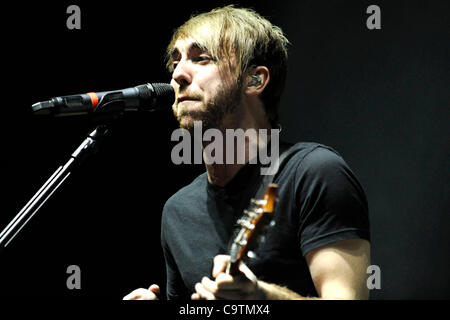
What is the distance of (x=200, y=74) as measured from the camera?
183 centimetres

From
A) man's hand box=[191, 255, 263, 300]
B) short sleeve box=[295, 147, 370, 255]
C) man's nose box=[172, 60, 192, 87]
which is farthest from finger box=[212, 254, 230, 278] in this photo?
man's nose box=[172, 60, 192, 87]

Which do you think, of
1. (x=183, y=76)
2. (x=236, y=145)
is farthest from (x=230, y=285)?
(x=183, y=76)

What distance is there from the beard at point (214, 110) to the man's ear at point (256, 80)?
0.08 metres

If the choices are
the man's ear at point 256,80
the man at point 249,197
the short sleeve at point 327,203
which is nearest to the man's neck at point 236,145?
the man at point 249,197

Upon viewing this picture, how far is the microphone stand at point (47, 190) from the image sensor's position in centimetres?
134

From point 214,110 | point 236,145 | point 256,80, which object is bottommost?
point 236,145

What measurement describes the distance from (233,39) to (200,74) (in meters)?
0.23

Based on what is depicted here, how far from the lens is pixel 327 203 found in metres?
1.55

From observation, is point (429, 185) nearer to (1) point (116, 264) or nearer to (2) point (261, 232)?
(2) point (261, 232)

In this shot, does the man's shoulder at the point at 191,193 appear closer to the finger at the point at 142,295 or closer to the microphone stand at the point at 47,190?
the finger at the point at 142,295

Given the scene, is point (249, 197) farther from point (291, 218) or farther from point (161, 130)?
point (161, 130)

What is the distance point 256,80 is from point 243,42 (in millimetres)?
157

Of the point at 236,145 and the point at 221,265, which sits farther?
the point at 236,145

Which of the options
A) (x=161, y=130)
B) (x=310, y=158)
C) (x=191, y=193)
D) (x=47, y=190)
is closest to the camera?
(x=47, y=190)
